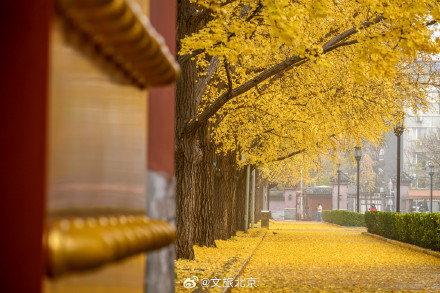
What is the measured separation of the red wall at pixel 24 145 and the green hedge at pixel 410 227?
816 inches

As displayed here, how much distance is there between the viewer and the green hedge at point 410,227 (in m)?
21.6

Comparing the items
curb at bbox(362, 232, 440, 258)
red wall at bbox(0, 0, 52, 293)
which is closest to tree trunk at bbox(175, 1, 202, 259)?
curb at bbox(362, 232, 440, 258)

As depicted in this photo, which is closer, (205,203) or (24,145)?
(24,145)

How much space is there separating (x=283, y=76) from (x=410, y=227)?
7901mm

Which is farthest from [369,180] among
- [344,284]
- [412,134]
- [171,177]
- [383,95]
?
[171,177]

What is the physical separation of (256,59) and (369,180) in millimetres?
84607

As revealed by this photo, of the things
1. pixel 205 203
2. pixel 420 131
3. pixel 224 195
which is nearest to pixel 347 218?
pixel 224 195

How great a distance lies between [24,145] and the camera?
1209mm

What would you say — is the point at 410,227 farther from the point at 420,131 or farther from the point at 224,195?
the point at 420,131

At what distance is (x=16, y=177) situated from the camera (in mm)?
1198

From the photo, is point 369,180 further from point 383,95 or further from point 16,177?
point 16,177

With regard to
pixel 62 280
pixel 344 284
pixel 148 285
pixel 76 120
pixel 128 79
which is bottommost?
pixel 344 284

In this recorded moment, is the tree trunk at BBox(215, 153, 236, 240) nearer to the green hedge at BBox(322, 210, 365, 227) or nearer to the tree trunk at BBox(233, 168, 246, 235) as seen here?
the tree trunk at BBox(233, 168, 246, 235)

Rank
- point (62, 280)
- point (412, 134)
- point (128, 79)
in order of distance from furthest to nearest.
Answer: point (412, 134)
point (128, 79)
point (62, 280)
